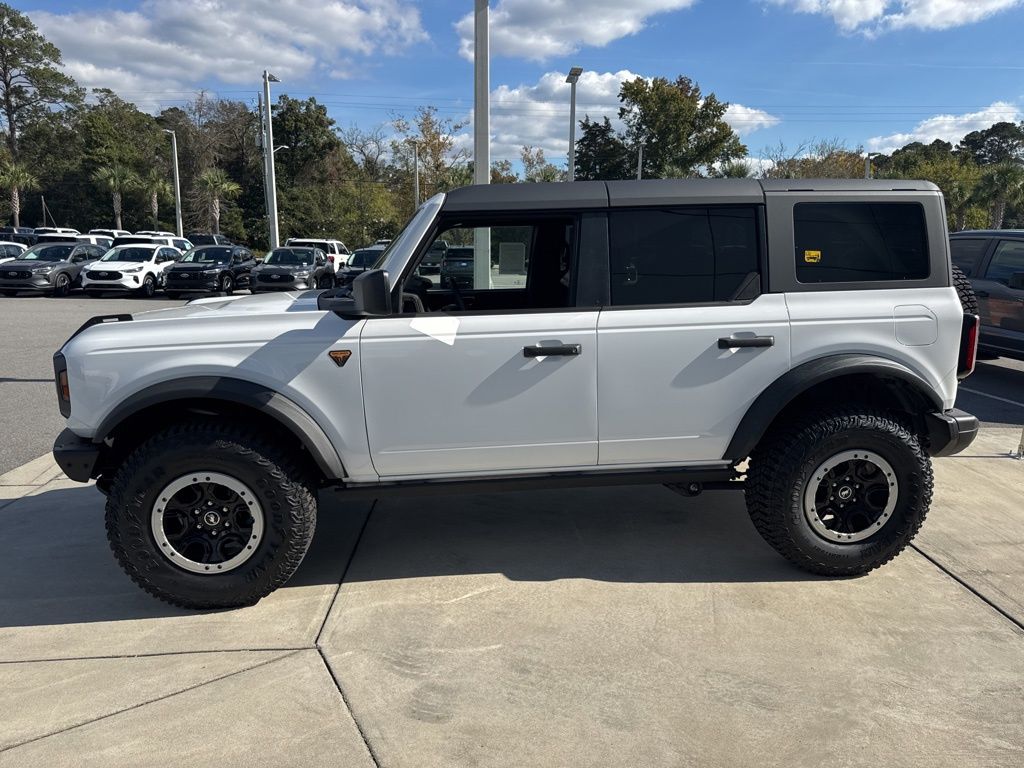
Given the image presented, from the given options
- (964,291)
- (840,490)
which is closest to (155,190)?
(964,291)

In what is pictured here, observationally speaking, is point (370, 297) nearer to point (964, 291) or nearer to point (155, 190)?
point (964, 291)

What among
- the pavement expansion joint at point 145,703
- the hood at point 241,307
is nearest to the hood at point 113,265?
the hood at point 241,307

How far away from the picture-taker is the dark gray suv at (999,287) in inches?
340

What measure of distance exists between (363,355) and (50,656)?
1.84 metres

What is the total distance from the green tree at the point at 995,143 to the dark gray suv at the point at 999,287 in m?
90.1

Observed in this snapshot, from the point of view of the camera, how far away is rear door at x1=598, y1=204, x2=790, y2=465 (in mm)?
3596

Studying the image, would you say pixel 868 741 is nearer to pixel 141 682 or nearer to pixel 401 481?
pixel 401 481

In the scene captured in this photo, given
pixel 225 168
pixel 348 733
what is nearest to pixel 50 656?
pixel 348 733

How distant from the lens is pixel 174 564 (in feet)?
11.4

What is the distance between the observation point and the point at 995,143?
86125mm

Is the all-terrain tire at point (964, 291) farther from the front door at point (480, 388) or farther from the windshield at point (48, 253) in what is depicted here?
the windshield at point (48, 253)

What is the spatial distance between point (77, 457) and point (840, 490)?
3.66 meters

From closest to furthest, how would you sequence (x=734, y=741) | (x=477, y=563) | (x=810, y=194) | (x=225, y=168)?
1. (x=734, y=741)
2. (x=810, y=194)
3. (x=477, y=563)
4. (x=225, y=168)

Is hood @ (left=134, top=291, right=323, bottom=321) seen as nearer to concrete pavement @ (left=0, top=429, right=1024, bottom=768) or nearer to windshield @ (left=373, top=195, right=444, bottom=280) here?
windshield @ (left=373, top=195, right=444, bottom=280)
